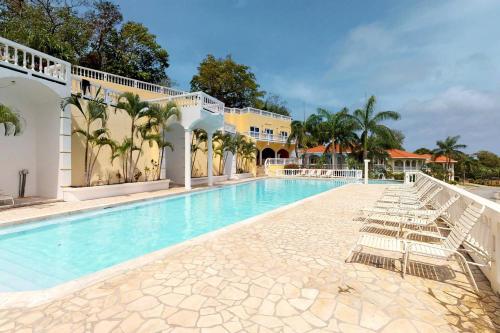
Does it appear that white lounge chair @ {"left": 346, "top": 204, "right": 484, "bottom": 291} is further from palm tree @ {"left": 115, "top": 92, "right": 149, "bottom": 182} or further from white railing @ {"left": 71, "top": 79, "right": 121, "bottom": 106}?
white railing @ {"left": 71, "top": 79, "right": 121, "bottom": 106}

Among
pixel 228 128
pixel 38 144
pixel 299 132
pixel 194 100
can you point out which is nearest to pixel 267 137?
pixel 299 132

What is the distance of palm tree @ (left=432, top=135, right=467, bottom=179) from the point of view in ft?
135

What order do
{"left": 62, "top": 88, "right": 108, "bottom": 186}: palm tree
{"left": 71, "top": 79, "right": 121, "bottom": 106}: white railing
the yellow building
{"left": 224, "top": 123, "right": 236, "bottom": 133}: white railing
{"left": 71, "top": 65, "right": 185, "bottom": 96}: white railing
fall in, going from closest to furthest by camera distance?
{"left": 62, "top": 88, "right": 108, "bottom": 186}: palm tree
{"left": 71, "top": 79, "right": 121, "bottom": 106}: white railing
{"left": 71, "top": 65, "right": 185, "bottom": 96}: white railing
{"left": 224, "top": 123, "right": 236, "bottom": 133}: white railing
the yellow building

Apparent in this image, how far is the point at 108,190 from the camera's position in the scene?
12641 mm

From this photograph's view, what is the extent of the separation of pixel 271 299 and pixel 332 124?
87.9 ft

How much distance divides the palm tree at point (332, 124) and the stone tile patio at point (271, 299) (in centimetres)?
2471

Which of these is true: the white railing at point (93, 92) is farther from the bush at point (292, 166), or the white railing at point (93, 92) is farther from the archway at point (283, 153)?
the archway at point (283, 153)

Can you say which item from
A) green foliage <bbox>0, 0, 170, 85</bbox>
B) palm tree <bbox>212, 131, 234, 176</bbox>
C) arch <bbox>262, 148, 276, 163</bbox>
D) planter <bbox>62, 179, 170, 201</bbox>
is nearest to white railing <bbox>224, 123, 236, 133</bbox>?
palm tree <bbox>212, 131, 234, 176</bbox>

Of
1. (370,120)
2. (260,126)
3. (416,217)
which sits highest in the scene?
(260,126)

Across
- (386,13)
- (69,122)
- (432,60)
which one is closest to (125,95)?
(69,122)

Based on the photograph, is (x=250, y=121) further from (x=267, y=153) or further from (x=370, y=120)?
(x=370, y=120)

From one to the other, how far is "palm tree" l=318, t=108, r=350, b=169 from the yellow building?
6103 mm

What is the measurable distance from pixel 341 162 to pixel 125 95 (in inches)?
936

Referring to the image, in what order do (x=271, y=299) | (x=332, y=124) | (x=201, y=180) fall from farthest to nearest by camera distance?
(x=332, y=124), (x=201, y=180), (x=271, y=299)
